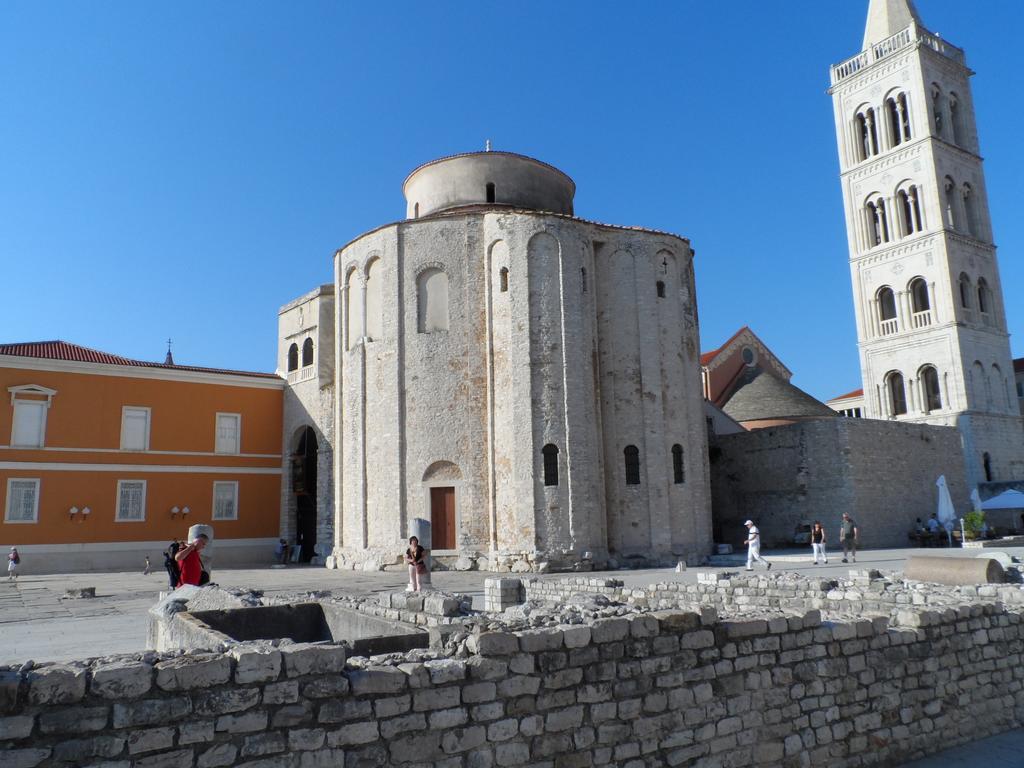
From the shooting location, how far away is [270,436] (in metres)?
30.3

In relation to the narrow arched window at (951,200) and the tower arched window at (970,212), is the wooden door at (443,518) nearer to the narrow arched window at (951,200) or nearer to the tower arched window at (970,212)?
the narrow arched window at (951,200)

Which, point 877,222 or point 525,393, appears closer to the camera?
point 525,393

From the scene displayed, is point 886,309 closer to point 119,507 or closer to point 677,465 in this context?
point 677,465

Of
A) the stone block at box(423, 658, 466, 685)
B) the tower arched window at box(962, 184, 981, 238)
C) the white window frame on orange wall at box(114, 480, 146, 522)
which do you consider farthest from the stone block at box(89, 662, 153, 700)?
the tower arched window at box(962, 184, 981, 238)

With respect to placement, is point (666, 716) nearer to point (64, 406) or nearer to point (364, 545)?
point (364, 545)

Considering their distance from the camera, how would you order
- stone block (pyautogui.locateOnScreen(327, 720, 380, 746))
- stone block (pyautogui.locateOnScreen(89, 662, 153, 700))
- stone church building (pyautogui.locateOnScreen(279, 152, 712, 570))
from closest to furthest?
1. stone block (pyautogui.locateOnScreen(89, 662, 153, 700))
2. stone block (pyautogui.locateOnScreen(327, 720, 380, 746))
3. stone church building (pyautogui.locateOnScreen(279, 152, 712, 570))

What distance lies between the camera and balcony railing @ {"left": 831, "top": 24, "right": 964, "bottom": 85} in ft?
130

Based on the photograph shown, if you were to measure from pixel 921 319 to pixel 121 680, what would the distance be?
136 ft

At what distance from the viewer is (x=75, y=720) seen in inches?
140

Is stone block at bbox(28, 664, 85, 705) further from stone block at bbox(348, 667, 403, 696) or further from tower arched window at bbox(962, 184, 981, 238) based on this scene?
tower arched window at bbox(962, 184, 981, 238)

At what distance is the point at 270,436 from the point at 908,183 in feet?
112

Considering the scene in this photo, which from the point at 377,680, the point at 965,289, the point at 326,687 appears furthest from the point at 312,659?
the point at 965,289

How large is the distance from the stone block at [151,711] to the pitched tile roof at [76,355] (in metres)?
26.5

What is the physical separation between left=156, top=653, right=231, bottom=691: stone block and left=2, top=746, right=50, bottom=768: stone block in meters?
0.54
